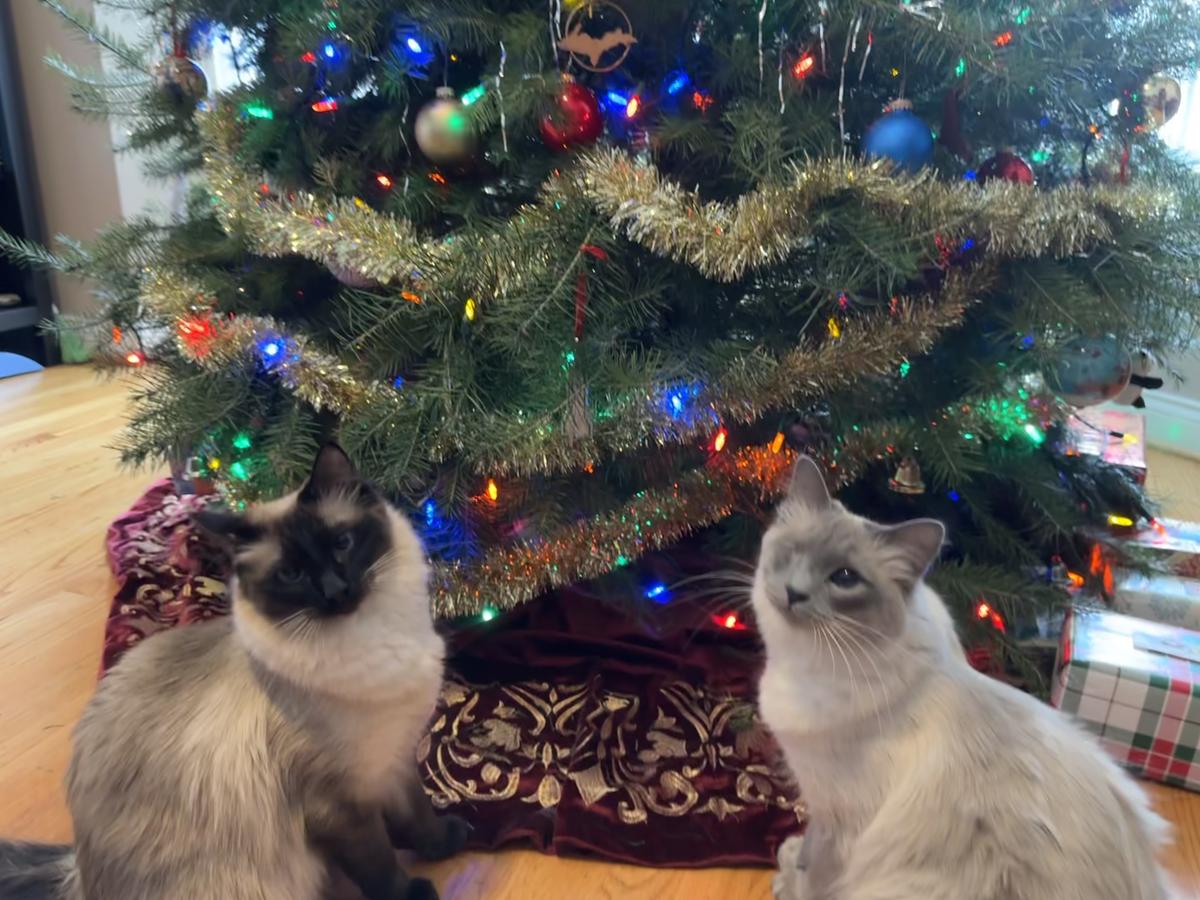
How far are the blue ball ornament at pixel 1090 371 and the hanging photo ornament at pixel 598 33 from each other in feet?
2.30

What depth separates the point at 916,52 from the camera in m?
1.07

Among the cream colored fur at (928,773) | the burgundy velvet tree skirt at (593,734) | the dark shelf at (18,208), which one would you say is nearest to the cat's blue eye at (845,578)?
the cream colored fur at (928,773)

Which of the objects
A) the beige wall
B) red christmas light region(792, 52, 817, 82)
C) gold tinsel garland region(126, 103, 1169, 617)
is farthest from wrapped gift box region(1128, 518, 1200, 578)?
the beige wall

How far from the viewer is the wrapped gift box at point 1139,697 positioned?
3.58 feet

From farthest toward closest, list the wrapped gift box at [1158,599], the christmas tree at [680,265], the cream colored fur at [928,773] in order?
the wrapped gift box at [1158,599]
the christmas tree at [680,265]
the cream colored fur at [928,773]

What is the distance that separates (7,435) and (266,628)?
74.0 inches

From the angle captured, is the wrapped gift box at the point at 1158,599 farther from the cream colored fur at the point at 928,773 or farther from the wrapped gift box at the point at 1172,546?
the cream colored fur at the point at 928,773

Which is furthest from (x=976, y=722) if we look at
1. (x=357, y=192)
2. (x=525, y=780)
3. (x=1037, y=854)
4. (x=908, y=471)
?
(x=357, y=192)

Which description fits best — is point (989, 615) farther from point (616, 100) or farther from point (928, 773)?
point (616, 100)

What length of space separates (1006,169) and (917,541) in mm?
628

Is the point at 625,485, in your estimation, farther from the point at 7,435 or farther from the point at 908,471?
the point at 7,435

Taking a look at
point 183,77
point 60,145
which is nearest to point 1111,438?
point 183,77

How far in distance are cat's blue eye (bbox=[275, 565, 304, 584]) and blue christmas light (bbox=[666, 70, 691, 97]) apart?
2.71 feet

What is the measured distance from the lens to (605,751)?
1.14m
